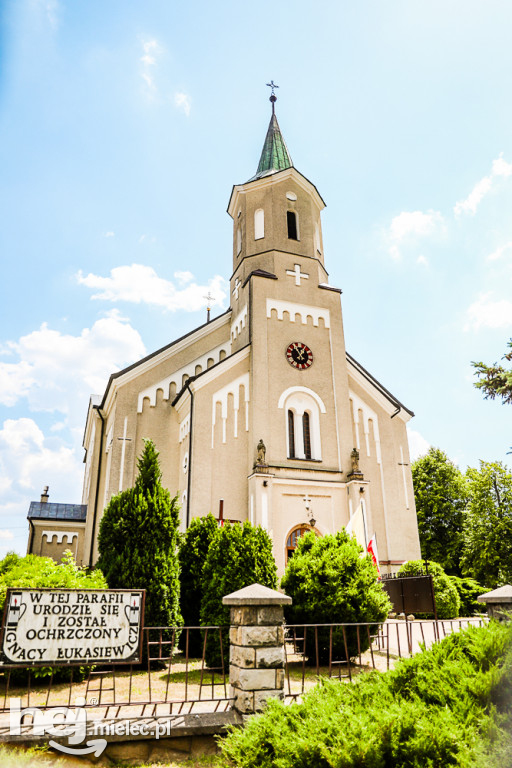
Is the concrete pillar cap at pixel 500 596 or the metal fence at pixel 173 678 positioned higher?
the concrete pillar cap at pixel 500 596

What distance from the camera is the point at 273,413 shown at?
1978cm

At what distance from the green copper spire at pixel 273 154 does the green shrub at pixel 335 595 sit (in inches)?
808

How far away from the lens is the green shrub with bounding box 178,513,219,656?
11.3 m

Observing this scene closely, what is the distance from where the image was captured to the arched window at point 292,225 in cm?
2367

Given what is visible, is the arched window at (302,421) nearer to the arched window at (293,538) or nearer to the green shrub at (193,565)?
the arched window at (293,538)

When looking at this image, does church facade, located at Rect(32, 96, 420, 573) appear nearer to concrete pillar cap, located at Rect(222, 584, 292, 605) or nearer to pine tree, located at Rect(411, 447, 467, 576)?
concrete pillar cap, located at Rect(222, 584, 292, 605)

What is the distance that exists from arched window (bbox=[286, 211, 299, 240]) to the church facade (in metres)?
0.05

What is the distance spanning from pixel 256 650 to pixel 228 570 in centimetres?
341

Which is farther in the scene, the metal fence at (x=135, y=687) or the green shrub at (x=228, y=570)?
the green shrub at (x=228, y=570)

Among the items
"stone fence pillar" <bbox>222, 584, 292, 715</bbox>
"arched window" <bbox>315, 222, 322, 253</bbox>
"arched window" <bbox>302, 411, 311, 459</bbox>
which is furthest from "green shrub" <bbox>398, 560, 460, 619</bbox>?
"arched window" <bbox>315, 222, 322, 253</bbox>

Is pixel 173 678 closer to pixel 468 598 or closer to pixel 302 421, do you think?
pixel 302 421

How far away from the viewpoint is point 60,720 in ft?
18.6

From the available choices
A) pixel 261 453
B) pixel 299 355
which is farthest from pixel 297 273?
pixel 261 453

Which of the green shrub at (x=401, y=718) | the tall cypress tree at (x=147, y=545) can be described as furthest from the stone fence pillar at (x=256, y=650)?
the tall cypress tree at (x=147, y=545)
